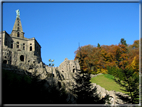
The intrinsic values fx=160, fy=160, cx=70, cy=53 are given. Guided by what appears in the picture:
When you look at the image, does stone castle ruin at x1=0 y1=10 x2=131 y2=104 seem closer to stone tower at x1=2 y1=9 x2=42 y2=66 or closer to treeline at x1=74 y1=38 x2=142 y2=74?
stone tower at x1=2 y1=9 x2=42 y2=66

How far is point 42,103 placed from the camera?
1878 cm

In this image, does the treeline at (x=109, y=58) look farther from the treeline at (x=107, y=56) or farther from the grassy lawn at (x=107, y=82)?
the grassy lawn at (x=107, y=82)

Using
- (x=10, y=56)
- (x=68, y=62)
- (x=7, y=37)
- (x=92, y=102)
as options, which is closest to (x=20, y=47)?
(x=7, y=37)

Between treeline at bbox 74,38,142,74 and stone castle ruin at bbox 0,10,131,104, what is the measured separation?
701 centimetres

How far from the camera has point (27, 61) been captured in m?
50.4

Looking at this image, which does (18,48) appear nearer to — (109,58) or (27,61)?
(27,61)

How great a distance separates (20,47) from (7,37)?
5383 mm

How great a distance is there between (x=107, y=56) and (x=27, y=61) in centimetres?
2843

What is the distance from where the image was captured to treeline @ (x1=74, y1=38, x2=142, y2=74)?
179ft

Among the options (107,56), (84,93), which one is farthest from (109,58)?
(84,93)

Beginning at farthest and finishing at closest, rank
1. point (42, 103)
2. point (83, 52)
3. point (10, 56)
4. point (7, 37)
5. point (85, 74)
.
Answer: point (83, 52)
point (7, 37)
point (10, 56)
point (85, 74)
point (42, 103)

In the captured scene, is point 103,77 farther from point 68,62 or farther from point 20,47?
point 20,47

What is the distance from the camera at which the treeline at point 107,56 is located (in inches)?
2148

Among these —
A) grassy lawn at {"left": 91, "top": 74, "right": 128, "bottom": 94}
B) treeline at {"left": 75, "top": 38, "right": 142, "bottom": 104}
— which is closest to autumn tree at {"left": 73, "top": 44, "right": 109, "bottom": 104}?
grassy lawn at {"left": 91, "top": 74, "right": 128, "bottom": 94}
